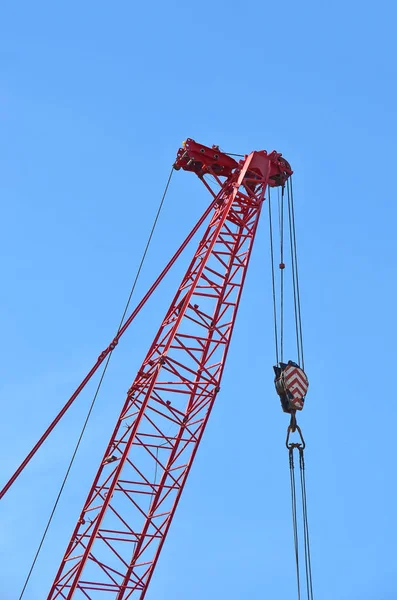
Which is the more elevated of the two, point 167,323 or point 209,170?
point 209,170

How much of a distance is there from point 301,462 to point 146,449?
214 inches

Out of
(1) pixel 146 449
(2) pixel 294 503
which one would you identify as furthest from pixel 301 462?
(1) pixel 146 449

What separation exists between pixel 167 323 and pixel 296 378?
5367 millimetres

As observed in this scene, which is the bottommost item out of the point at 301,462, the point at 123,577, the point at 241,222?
the point at 123,577

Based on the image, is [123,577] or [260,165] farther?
[260,165]

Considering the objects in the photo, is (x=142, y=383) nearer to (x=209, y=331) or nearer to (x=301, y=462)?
(x=209, y=331)

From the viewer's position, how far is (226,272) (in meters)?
44.0

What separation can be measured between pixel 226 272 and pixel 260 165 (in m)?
4.60

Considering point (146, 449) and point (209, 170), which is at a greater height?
point (209, 170)

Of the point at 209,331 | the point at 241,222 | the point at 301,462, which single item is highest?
the point at 241,222

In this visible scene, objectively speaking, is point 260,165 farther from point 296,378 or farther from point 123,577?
point 123,577

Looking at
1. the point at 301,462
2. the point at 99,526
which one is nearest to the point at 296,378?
the point at 301,462

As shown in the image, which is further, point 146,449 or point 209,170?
point 209,170

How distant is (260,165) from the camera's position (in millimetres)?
45375
